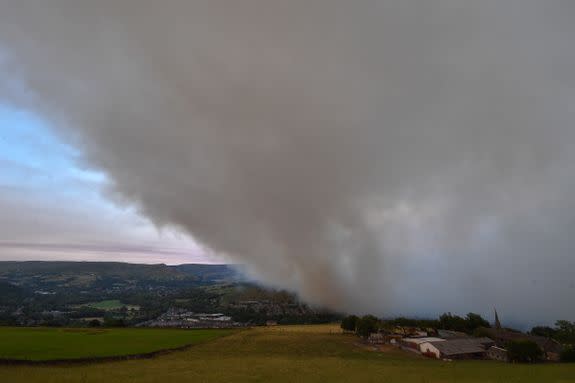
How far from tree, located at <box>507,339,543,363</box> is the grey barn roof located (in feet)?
27.3

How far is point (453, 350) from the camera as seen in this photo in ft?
277

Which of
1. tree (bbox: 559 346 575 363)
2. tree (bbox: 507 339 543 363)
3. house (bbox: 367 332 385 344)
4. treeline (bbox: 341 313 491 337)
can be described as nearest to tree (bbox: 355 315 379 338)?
house (bbox: 367 332 385 344)

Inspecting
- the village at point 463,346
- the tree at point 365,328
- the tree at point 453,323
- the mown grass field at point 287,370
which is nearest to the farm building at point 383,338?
the village at point 463,346

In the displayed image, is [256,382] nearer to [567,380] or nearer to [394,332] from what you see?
[567,380]

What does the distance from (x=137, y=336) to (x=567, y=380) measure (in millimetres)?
98645

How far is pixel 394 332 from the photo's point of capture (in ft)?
406

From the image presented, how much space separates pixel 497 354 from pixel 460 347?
7949 millimetres

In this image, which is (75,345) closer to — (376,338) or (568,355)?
(376,338)

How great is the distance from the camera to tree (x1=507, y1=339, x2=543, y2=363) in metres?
77.8

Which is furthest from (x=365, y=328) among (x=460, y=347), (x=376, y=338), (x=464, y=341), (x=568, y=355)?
(x=568, y=355)

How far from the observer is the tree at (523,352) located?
77812 millimetres

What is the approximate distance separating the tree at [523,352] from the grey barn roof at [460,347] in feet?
27.3

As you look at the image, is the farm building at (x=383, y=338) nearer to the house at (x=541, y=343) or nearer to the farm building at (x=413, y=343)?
the farm building at (x=413, y=343)

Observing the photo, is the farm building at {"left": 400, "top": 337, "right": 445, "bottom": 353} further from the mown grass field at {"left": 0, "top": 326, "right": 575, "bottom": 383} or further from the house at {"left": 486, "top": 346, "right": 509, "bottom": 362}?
the house at {"left": 486, "top": 346, "right": 509, "bottom": 362}
